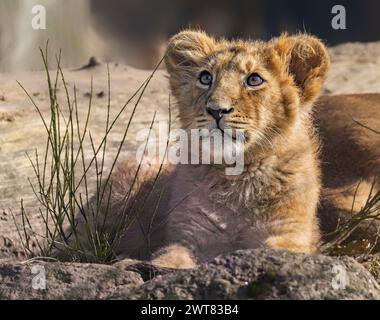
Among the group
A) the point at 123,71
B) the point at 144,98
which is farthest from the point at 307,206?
the point at 123,71

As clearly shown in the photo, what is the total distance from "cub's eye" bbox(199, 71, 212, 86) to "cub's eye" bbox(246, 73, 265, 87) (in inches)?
8.8

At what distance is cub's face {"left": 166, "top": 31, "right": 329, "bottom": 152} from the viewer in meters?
5.38

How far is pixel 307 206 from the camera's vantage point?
5.59 m

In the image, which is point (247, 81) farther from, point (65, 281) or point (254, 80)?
point (65, 281)

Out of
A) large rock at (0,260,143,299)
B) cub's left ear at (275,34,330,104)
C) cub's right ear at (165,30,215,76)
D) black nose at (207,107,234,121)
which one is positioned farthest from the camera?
cub's right ear at (165,30,215,76)

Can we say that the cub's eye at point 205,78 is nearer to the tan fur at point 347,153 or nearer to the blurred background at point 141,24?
the tan fur at point 347,153

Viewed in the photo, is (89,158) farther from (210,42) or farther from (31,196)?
(210,42)

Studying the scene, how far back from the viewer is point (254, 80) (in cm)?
555

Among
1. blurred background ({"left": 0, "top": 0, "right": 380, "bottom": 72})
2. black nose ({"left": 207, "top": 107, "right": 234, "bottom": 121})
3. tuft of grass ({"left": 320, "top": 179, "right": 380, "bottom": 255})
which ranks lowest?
tuft of grass ({"left": 320, "top": 179, "right": 380, "bottom": 255})

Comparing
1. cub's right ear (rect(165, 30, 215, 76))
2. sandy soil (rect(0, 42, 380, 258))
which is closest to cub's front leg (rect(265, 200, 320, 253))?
cub's right ear (rect(165, 30, 215, 76))

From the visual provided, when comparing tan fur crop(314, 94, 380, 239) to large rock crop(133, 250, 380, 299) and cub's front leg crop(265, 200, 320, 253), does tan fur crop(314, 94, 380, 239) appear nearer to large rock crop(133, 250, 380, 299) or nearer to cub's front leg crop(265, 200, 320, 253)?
cub's front leg crop(265, 200, 320, 253)

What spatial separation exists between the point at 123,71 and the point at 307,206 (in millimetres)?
5800

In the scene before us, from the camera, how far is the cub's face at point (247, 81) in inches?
212

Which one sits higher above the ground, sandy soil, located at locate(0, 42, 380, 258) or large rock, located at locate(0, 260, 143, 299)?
sandy soil, located at locate(0, 42, 380, 258)
